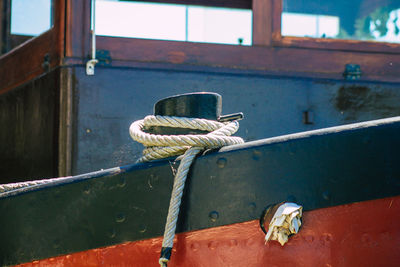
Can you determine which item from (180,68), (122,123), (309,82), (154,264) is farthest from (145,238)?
(309,82)

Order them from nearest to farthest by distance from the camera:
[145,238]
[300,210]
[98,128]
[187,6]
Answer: [300,210]
[145,238]
[98,128]
[187,6]

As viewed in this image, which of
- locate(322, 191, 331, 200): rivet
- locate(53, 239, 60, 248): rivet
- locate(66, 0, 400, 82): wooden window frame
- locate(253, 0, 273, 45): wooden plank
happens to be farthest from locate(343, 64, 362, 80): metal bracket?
locate(53, 239, 60, 248): rivet

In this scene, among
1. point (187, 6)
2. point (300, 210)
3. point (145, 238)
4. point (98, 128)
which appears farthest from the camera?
Result: point (187, 6)

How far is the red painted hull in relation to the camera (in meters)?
1.34

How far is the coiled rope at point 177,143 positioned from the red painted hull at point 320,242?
8 cm

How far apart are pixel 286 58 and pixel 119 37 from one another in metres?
0.88

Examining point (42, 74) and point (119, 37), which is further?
point (42, 74)

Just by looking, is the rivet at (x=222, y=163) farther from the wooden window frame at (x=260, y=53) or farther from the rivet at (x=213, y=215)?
the wooden window frame at (x=260, y=53)

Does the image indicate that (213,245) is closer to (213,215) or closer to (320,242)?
(213,215)

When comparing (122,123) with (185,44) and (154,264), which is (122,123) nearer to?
(185,44)

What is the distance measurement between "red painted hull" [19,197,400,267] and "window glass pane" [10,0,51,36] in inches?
82.9

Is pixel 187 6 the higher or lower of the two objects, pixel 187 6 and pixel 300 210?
the higher

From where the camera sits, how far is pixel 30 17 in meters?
3.41

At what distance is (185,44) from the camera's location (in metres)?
2.75
